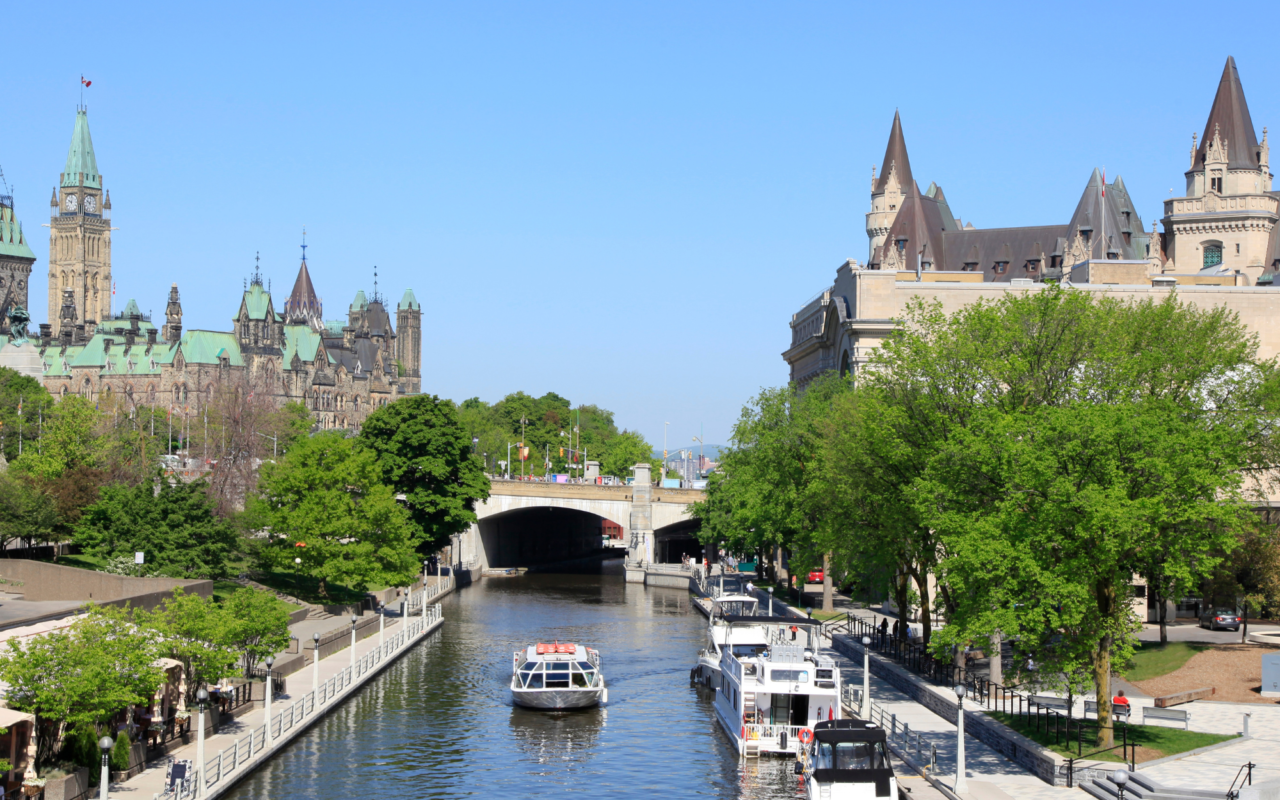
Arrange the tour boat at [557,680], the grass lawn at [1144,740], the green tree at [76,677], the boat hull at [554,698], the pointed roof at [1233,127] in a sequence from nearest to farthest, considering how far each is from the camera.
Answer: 1. the green tree at [76,677]
2. the grass lawn at [1144,740]
3. the boat hull at [554,698]
4. the tour boat at [557,680]
5. the pointed roof at [1233,127]

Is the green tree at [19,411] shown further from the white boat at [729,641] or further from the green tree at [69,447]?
the white boat at [729,641]

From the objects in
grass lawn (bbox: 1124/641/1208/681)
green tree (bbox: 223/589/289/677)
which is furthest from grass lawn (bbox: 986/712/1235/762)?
green tree (bbox: 223/589/289/677)

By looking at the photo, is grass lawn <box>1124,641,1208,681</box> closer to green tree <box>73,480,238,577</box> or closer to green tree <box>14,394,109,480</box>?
green tree <box>73,480,238,577</box>

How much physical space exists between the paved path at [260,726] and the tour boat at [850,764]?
50.6ft

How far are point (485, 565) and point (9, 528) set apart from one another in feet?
197

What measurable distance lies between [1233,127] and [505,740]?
307ft

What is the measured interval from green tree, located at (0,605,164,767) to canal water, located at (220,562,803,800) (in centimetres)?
501

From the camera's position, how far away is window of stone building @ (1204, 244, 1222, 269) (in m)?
120

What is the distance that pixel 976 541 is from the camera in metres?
36.8

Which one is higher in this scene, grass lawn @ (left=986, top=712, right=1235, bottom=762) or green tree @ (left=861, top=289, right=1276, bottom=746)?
green tree @ (left=861, top=289, right=1276, bottom=746)

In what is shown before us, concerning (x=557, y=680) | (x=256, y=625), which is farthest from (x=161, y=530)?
(x=557, y=680)

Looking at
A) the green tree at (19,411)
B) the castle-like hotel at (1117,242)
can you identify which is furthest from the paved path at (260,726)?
the green tree at (19,411)

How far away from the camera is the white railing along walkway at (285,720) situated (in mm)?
35062

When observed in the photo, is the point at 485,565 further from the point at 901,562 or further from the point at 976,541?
the point at 976,541
